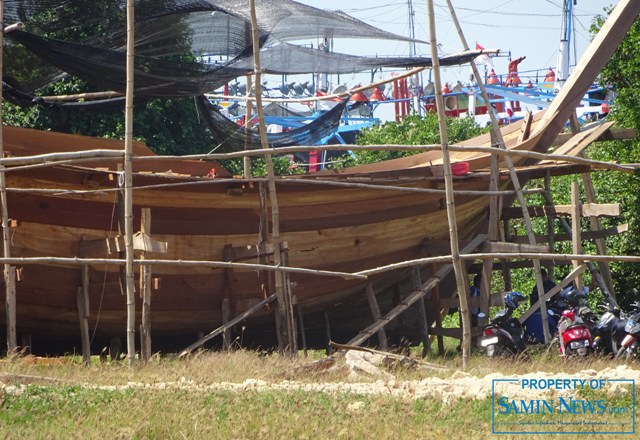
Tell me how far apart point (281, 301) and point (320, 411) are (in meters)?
3.52

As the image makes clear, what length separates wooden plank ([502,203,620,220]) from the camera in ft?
35.1

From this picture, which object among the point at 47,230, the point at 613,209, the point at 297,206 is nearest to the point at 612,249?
the point at 613,209

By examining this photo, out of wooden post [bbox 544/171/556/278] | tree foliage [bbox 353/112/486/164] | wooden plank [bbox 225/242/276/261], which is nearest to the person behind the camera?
wooden plank [bbox 225/242/276/261]

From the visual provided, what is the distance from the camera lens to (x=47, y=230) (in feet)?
30.1

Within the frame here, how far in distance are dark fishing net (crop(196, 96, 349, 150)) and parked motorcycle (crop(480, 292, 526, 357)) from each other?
3140 mm

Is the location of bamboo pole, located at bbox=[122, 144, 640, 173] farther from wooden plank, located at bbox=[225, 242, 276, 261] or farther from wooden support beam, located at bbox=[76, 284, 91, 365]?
wooden support beam, located at bbox=[76, 284, 91, 365]

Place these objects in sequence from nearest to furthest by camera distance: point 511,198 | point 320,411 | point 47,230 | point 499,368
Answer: point 320,411 < point 499,368 < point 47,230 < point 511,198

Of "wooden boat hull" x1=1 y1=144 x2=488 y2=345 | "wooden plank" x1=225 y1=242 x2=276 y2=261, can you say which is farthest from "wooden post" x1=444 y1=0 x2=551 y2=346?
"wooden plank" x1=225 y1=242 x2=276 y2=261

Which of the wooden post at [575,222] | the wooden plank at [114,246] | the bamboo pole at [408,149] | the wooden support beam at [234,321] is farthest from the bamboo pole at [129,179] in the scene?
the wooden post at [575,222]

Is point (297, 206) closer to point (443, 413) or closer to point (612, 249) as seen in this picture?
point (443, 413)

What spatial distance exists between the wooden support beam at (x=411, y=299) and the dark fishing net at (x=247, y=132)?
2.42m

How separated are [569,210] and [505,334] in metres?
1.89

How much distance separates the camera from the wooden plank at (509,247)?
9.96 metres

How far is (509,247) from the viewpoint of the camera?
33.6 feet
